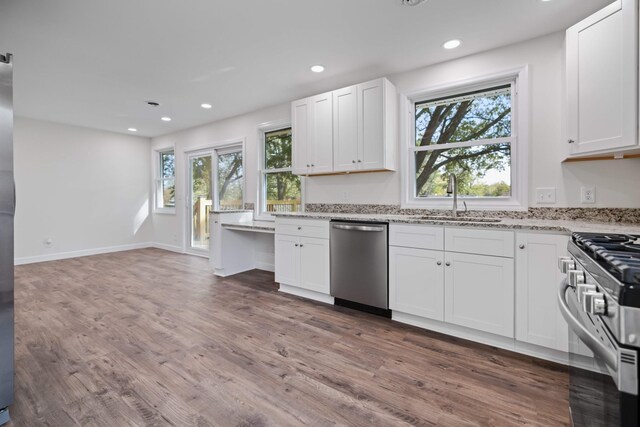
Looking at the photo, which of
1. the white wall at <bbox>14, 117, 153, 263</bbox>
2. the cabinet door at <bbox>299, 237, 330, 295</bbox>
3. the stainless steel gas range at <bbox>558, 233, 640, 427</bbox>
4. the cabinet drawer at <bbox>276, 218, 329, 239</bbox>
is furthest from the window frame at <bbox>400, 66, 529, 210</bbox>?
the white wall at <bbox>14, 117, 153, 263</bbox>

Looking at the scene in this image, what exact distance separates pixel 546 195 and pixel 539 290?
0.93 m

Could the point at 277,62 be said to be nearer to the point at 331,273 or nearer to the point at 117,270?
the point at 331,273

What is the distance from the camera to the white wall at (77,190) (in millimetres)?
4867

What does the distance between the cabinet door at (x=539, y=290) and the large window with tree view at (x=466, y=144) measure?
2.79 feet

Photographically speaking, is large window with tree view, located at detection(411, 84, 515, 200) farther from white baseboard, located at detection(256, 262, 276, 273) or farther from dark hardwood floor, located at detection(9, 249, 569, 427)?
white baseboard, located at detection(256, 262, 276, 273)

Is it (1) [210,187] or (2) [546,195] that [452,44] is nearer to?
(2) [546,195]

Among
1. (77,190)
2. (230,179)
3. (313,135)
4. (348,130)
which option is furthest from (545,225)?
(77,190)

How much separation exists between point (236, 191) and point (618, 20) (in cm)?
474

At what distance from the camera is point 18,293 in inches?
132

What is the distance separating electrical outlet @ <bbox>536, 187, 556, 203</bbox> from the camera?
241 cm

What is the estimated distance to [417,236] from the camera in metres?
2.43

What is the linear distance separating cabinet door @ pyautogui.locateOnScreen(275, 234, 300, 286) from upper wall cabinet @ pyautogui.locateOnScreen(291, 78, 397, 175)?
2.88 ft

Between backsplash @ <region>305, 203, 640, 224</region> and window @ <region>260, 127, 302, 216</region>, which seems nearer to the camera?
backsplash @ <region>305, 203, 640, 224</region>

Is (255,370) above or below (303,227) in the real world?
below
